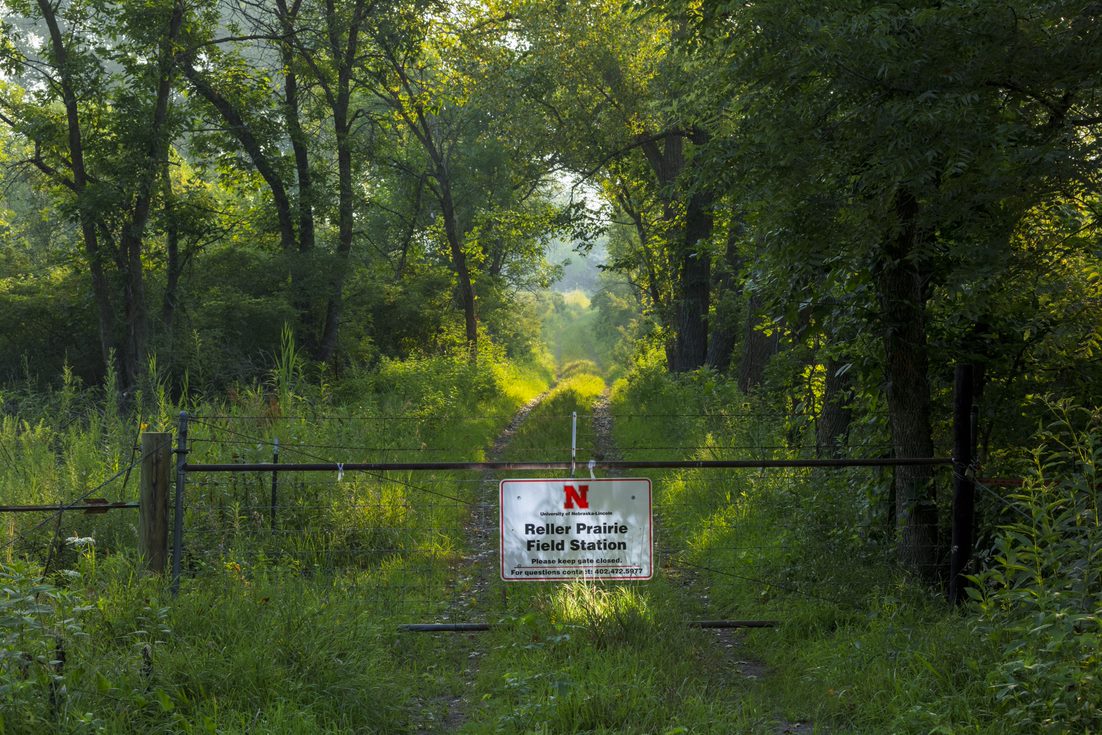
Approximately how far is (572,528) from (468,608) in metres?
1.66

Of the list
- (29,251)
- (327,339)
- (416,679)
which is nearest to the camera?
(416,679)

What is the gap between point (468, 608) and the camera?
7.67 m

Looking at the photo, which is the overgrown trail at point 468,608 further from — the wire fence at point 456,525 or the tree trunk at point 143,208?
the tree trunk at point 143,208

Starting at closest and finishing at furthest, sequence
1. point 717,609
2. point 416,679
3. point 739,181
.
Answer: point 416,679 → point 739,181 → point 717,609

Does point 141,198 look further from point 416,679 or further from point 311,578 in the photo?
point 416,679

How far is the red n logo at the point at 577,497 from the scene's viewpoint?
648cm

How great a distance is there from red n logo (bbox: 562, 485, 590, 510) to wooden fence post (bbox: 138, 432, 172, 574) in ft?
9.00

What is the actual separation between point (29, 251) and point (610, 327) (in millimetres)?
43612

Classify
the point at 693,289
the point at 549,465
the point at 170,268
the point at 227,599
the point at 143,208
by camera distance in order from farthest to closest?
the point at 170,268 < the point at 693,289 < the point at 143,208 < the point at 549,465 < the point at 227,599

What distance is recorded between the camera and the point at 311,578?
7789 mm

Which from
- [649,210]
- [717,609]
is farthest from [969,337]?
[649,210]

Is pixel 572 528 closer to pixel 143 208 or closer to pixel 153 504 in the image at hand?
pixel 153 504

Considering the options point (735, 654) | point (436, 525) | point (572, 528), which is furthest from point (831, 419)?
point (572, 528)

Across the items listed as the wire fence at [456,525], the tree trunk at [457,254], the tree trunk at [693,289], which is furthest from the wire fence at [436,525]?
the tree trunk at [457,254]
